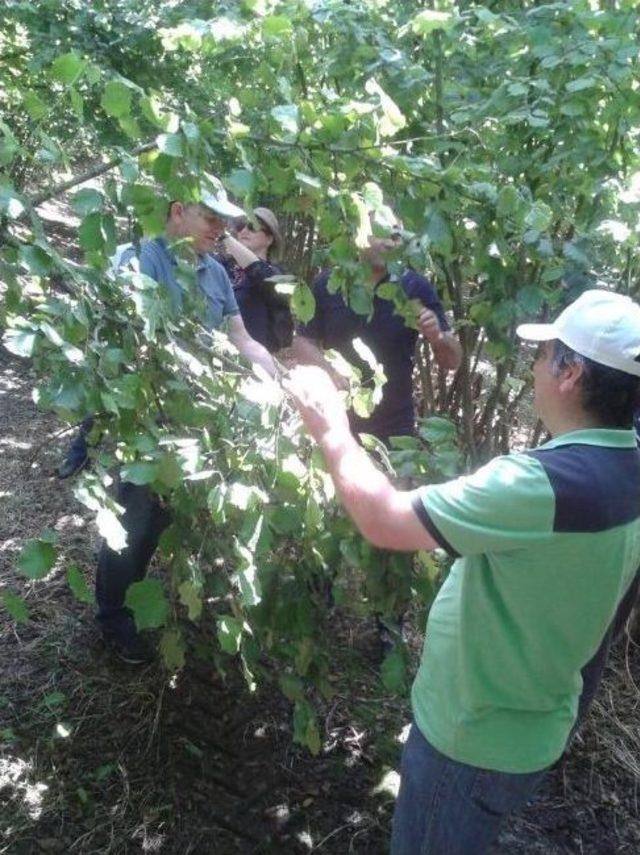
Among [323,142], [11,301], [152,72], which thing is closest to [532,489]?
[323,142]

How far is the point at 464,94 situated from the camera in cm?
301

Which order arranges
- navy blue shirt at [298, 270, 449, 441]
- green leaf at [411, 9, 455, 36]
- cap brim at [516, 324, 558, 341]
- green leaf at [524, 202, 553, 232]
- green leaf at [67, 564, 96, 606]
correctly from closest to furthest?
cap brim at [516, 324, 558, 341]
green leaf at [67, 564, 96, 606]
green leaf at [524, 202, 553, 232]
green leaf at [411, 9, 455, 36]
navy blue shirt at [298, 270, 449, 441]

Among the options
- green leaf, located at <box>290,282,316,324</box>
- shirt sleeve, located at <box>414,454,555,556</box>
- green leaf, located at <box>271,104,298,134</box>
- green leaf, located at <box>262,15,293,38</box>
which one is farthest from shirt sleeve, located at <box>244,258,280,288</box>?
shirt sleeve, located at <box>414,454,555,556</box>

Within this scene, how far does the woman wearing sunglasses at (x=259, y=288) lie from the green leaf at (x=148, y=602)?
7.29 feet

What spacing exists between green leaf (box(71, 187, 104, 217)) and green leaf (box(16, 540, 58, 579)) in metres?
0.69

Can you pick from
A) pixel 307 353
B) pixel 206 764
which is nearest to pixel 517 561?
pixel 206 764

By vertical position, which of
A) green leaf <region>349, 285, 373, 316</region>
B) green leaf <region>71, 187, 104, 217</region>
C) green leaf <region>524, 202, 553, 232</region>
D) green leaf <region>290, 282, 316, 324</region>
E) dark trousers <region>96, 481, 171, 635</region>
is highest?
green leaf <region>71, 187, 104, 217</region>

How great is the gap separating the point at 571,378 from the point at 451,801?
86cm

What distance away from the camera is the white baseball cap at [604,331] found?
142 cm

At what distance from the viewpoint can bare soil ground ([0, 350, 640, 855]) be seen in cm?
253

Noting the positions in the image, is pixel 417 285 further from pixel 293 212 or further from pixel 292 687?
pixel 292 687

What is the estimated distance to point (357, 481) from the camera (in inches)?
60.6

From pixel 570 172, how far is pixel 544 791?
214 centimetres

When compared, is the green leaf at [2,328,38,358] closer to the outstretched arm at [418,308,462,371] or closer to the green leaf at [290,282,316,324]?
the green leaf at [290,282,316,324]
